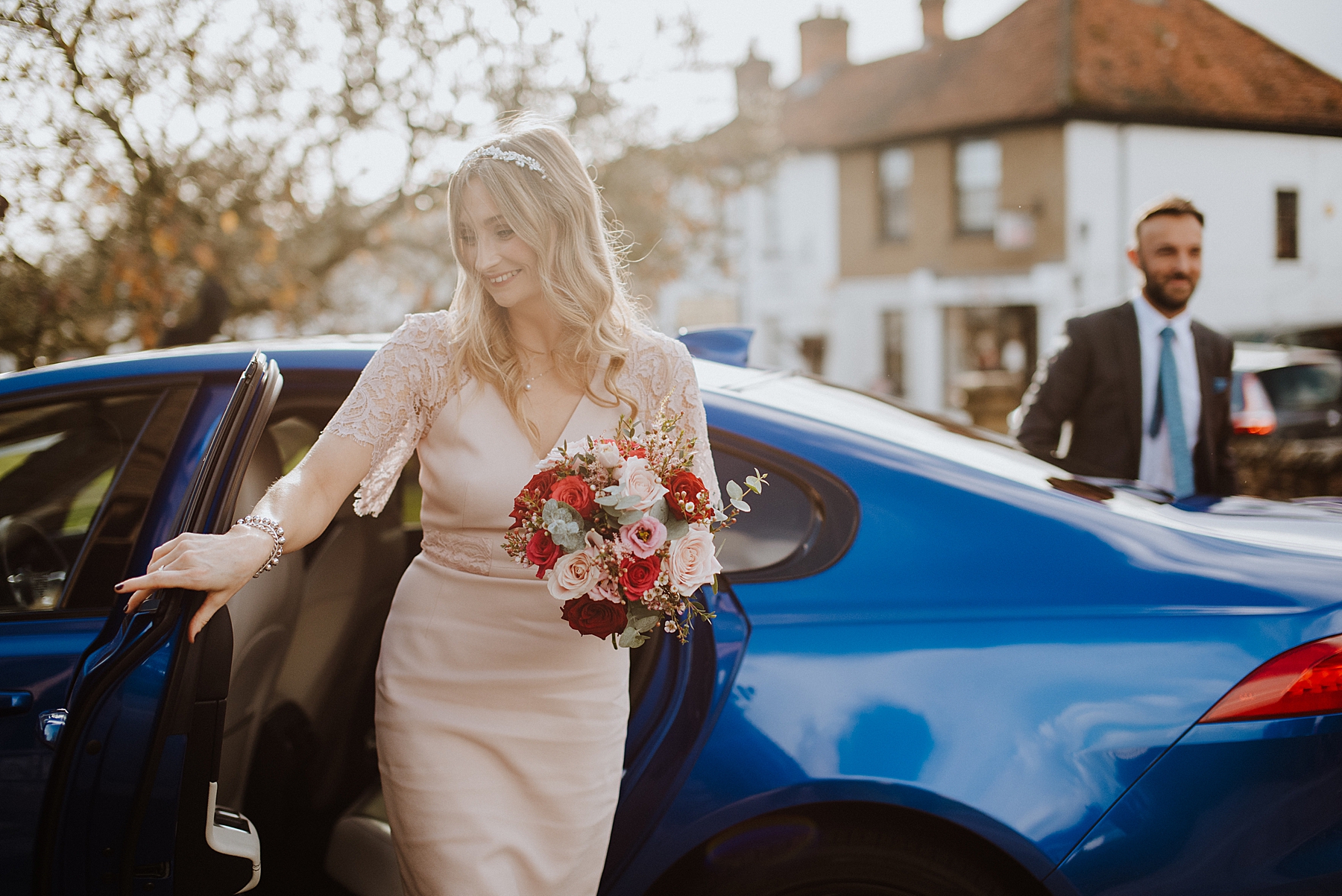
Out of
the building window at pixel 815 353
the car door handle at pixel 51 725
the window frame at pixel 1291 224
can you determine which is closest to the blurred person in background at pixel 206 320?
the car door handle at pixel 51 725

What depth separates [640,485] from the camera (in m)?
1.62

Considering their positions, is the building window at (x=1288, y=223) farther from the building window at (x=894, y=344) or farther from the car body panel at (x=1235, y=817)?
the car body panel at (x=1235, y=817)

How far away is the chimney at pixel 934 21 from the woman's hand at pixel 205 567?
24.8m

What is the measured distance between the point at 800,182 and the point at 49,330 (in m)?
19.6

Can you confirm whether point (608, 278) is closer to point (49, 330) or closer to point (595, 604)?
point (595, 604)

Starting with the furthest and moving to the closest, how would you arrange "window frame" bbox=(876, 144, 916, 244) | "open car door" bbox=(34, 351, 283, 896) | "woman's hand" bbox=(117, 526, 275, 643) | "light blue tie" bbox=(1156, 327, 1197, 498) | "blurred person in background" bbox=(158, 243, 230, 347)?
"window frame" bbox=(876, 144, 916, 244), "blurred person in background" bbox=(158, 243, 230, 347), "light blue tie" bbox=(1156, 327, 1197, 498), "open car door" bbox=(34, 351, 283, 896), "woman's hand" bbox=(117, 526, 275, 643)

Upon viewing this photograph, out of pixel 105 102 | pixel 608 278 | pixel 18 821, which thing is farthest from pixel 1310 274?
pixel 18 821

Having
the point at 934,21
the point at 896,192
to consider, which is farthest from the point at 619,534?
the point at 934,21

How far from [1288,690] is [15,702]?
218 centimetres

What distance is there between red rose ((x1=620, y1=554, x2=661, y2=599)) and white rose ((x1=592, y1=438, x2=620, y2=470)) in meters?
0.15

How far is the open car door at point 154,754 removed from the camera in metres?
1.68

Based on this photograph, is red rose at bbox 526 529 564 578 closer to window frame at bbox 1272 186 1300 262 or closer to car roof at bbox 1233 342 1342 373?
car roof at bbox 1233 342 1342 373

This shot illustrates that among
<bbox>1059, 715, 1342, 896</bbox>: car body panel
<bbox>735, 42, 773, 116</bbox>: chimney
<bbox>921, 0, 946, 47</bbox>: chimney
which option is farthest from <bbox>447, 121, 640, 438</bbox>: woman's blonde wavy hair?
<bbox>921, 0, 946, 47</bbox>: chimney

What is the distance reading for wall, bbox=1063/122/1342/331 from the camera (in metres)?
13.0
